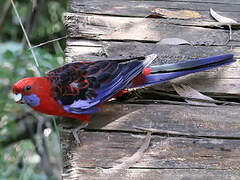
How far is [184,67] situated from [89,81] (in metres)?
0.60

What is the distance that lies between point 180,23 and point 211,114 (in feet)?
2.98

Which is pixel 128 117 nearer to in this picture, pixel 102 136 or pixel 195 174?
pixel 102 136

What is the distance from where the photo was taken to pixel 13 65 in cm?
A: 318

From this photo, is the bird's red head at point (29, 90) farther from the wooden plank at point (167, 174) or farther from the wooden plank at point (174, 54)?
→ the wooden plank at point (167, 174)

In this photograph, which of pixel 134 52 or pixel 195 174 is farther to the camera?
pixel 134 52

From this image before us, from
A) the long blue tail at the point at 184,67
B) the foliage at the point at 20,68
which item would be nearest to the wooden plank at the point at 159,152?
the long blue tail at the point at 184,67

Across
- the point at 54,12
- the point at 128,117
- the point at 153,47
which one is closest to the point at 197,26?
the point at 153,47

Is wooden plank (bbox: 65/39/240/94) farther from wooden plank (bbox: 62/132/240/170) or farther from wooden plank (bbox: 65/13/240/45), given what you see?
wooden plank (bbox: 62/132/240/170)

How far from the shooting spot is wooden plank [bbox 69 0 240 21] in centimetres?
265

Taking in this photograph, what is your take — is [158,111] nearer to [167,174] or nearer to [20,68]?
[167,174]

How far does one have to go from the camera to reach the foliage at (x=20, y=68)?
10.1ft

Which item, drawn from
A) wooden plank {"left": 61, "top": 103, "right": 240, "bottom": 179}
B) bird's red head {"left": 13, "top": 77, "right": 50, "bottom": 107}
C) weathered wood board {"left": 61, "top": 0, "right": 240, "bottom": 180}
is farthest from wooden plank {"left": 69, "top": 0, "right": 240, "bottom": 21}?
wooden plank {"left": 61, "top": 103, "right": 240, "bottom": 179}

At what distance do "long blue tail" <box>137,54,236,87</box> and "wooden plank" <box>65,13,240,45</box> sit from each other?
291mm

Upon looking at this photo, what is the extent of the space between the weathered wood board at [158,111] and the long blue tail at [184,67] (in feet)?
0.26
